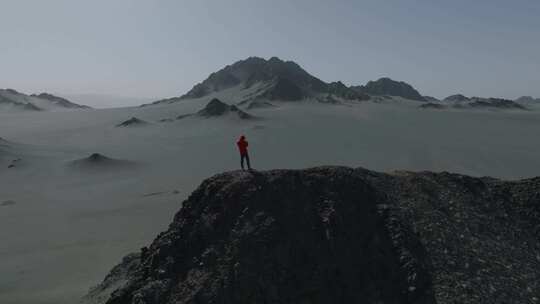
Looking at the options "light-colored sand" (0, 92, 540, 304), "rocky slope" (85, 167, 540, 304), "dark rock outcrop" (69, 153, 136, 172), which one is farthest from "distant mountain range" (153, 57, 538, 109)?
"rocky slope" (85, 167, 540, 304)

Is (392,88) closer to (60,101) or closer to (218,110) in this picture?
(218,110)

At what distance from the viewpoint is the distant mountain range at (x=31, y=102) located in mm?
125756

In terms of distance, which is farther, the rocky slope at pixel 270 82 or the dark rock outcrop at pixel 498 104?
the rocky slope at pixel 270 82

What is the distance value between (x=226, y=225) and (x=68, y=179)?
106ft

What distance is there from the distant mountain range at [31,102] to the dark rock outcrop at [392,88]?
86648 millimetres

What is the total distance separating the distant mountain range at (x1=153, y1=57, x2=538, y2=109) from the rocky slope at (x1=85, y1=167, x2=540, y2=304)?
79585mm

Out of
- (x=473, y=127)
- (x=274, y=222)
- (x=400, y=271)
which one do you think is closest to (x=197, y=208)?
(x=274, y=222)

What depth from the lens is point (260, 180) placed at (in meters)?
12.0

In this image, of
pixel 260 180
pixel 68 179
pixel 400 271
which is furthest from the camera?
pixel 68 179

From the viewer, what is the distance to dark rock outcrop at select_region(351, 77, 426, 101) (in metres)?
133

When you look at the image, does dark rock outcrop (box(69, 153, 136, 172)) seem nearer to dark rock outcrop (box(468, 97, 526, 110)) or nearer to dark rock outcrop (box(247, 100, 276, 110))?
dark rock outcrop (box(247, 100, 276, 110))

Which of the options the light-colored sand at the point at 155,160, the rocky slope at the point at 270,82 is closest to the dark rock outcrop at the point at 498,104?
the light-colored sand at the point at 155,160

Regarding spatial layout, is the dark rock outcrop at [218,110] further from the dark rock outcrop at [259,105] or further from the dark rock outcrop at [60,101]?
the dark rock outcrop at [60,101]

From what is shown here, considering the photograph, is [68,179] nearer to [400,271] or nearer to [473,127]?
[400,271]
